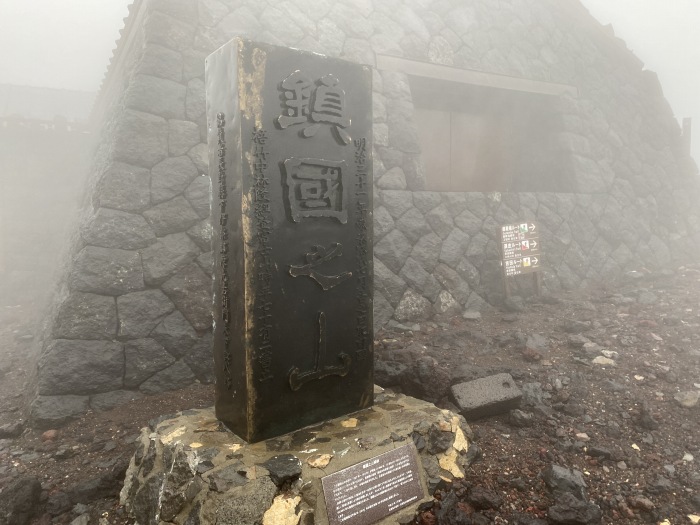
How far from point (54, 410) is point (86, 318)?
0.75 meters

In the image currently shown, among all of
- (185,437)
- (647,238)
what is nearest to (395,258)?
(185,437)

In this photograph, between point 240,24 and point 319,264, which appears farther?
point 240,24

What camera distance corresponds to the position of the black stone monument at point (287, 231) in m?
2.60

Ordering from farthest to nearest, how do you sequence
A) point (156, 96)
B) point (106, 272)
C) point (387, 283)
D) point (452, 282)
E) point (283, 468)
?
point (452, 282) → point (387, 283) → point (156, 96) → point (106, 272) → point (283, 468)

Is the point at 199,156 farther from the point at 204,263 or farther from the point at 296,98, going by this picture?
the point at 296,98

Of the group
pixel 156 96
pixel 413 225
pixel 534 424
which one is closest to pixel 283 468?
pixel 534 424

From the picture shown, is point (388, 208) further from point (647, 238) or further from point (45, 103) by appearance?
point (45, 103)

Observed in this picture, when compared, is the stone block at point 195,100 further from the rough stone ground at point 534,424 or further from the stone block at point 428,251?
the stone block at point 428,251

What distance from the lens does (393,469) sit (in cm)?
270

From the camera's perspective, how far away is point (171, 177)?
4.39 meters

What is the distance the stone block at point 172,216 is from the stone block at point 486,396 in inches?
112

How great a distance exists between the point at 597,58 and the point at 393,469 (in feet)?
27.6

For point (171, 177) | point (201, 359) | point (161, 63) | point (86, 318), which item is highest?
point (161, 63)

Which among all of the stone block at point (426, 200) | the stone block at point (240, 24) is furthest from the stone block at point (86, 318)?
the stone block at point (426, 200)
